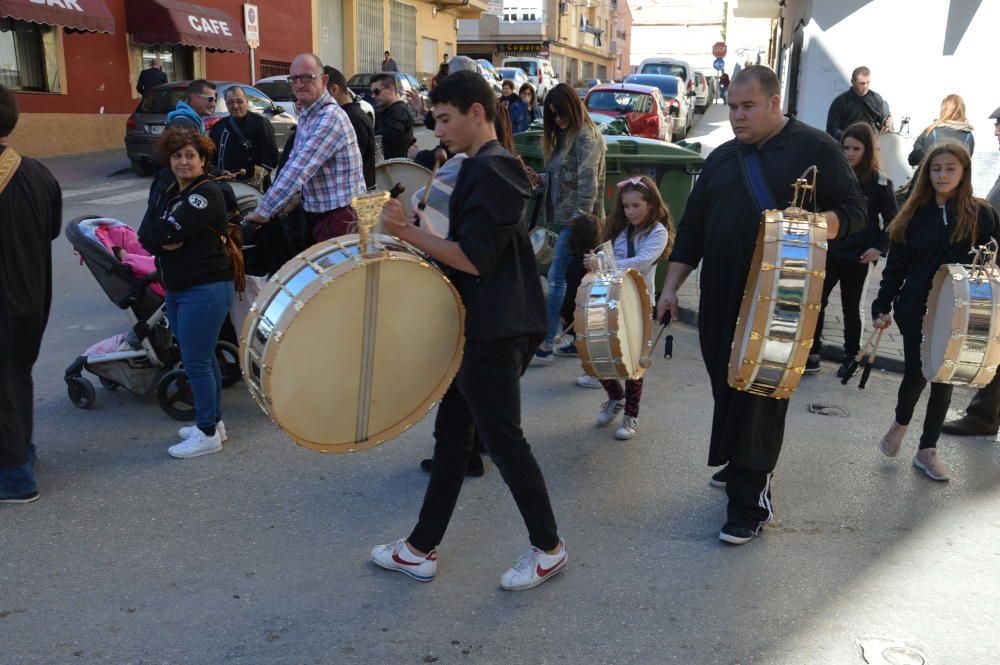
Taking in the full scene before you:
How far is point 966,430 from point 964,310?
5.04 ft

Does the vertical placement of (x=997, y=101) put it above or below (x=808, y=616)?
above

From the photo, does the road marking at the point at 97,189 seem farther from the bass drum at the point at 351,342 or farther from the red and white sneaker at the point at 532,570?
the red and white sneaker at the point at 532,570

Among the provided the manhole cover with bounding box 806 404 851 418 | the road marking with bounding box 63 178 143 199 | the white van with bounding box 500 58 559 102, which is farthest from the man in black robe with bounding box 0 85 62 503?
the white van with bounding box 500 58 559 102

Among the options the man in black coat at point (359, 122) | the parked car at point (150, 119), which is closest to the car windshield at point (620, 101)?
the parked car at point (150, 119)

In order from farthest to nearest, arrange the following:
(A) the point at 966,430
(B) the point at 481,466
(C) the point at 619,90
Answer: (C) the point at 619,90
(A) the point at 966,430
(B) the point at 481,466

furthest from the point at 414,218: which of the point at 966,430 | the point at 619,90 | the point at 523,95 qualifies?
the point at 619,90

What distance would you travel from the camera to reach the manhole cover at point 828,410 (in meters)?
5.58

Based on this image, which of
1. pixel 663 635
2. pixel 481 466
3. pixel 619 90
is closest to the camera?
pixel 663 635

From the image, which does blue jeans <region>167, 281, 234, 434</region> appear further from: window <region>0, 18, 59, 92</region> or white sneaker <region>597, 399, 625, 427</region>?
window <region>0, 18, 59, 92</region>

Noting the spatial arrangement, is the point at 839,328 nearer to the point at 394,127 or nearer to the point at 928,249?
the point at 928,249

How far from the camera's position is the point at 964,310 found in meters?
3.97

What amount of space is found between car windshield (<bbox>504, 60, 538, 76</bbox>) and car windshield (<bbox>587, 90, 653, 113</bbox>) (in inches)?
689

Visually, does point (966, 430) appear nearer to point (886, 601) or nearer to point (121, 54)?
point (886, 601)

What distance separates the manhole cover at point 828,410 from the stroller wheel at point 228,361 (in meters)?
3.57
